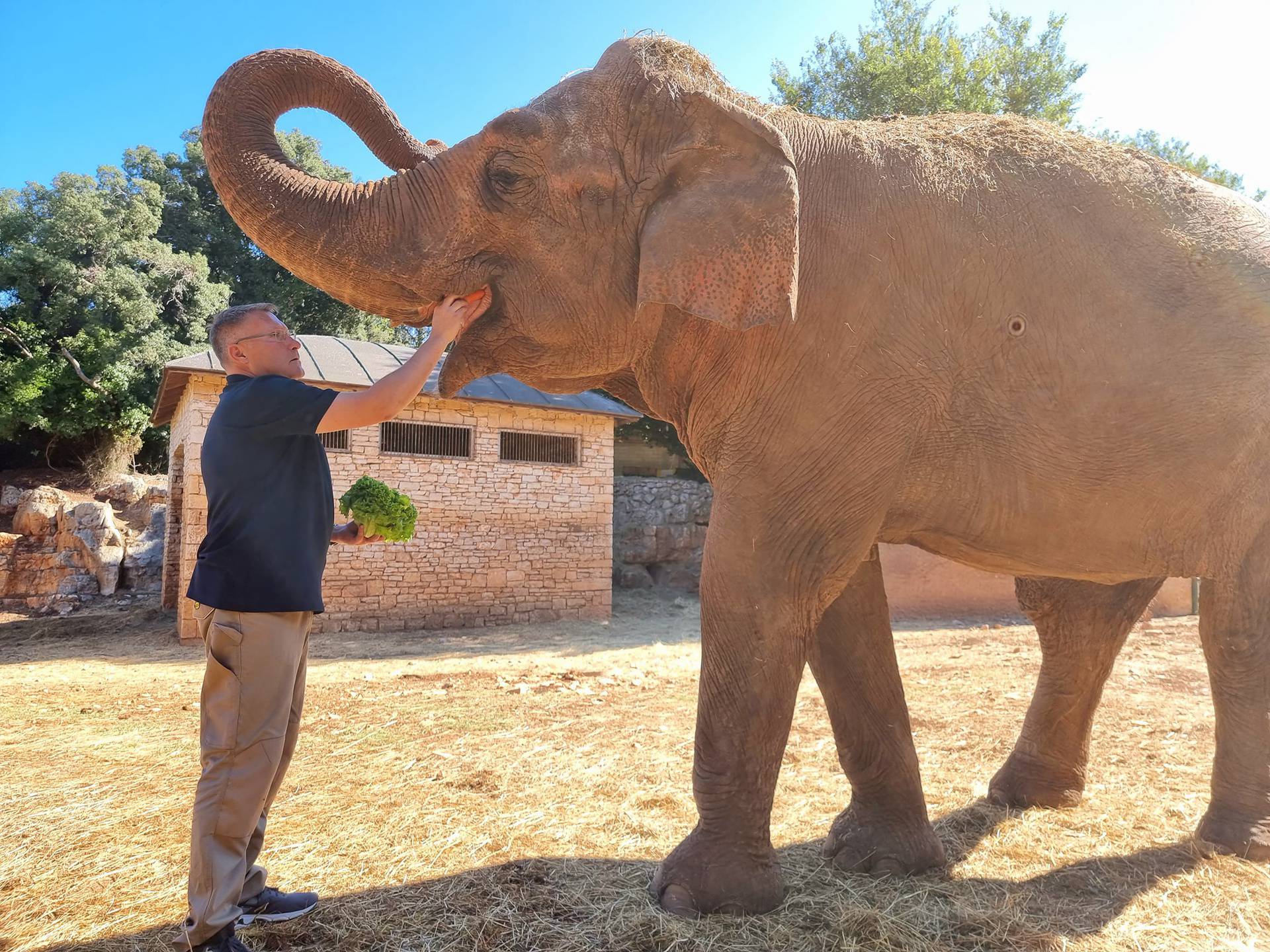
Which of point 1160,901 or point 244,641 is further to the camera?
point 1160,901

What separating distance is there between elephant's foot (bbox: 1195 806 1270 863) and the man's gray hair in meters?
3.86

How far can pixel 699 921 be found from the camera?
8.45 ft

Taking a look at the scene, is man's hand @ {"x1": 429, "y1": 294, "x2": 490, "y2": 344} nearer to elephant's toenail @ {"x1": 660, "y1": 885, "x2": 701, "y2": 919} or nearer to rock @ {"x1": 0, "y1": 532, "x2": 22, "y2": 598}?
elephant's toenail @ {"x1": 660, "y1": 885, "x2": 701, "y2": 919}

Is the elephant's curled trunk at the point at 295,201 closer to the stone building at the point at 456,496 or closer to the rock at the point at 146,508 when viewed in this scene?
the stone building at the point at 456,496

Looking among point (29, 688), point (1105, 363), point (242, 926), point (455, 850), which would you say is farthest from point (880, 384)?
point (29, 688)

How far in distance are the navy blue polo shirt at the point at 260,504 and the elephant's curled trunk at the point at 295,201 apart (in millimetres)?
404

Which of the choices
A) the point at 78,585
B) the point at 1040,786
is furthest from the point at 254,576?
the point at 78,585

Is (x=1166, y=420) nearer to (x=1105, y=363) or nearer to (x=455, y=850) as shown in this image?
(x=1105, y=363)

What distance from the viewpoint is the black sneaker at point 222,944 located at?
92.1 inches

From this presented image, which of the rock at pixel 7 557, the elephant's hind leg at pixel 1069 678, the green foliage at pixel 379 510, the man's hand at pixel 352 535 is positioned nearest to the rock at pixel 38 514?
the rock at pixel 7 557

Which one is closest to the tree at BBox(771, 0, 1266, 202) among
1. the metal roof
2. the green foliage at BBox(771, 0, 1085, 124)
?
the green foliage at BBox(771, 0, 1085, 124)

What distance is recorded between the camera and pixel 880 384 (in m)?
2.67

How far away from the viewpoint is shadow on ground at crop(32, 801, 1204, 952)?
251 centimetres

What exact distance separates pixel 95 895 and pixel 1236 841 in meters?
4.09
